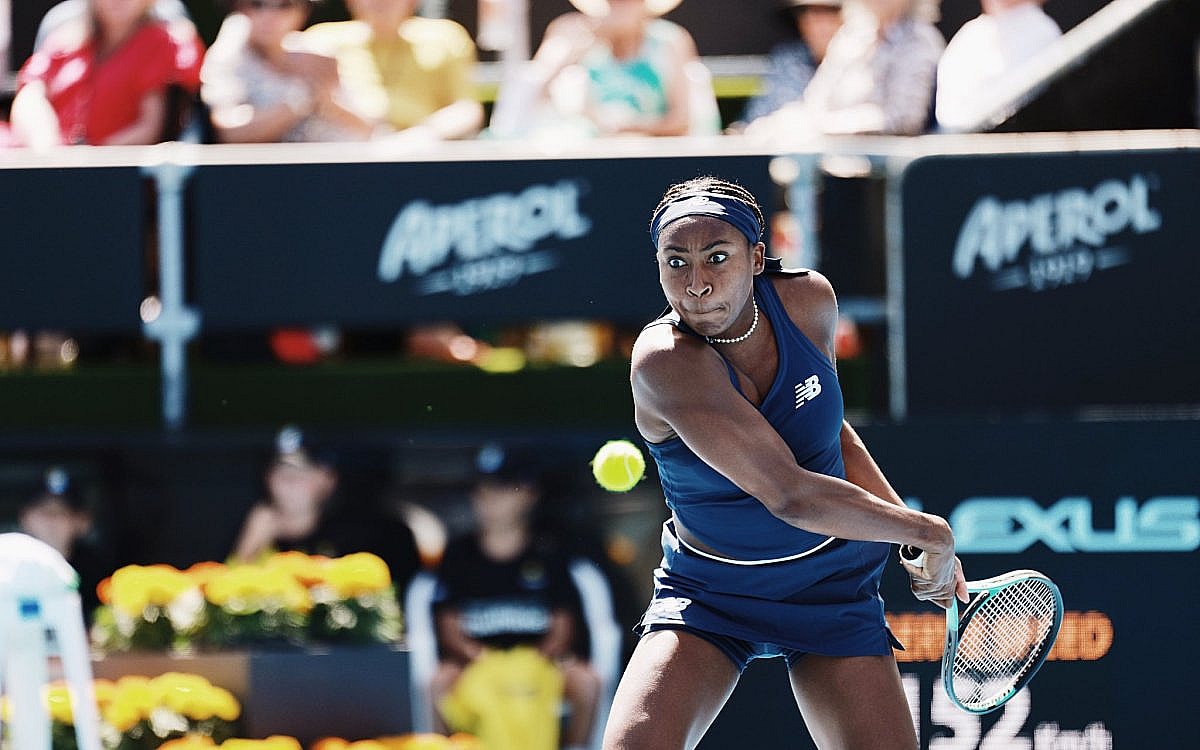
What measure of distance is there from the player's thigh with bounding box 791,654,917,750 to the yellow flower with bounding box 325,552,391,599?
210 centimetres

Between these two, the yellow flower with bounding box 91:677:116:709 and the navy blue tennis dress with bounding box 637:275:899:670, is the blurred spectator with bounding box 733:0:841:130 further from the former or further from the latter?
the navy blue tennis dress with bounding box 637:275:899:670

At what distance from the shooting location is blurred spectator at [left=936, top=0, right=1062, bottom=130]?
6363mm

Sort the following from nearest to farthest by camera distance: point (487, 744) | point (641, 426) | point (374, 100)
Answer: point (641, 426) → point (487, 744) → point (374, 100)

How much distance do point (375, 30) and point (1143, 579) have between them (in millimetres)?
3293

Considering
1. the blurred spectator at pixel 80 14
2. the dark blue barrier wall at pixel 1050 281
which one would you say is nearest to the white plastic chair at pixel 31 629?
the blurred spectator at pixel 80 14

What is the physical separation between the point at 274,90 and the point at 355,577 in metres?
1.85

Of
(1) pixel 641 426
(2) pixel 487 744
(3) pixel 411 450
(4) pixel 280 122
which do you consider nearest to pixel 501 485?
(3) pixel 411 450

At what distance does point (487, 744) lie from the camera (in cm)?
546

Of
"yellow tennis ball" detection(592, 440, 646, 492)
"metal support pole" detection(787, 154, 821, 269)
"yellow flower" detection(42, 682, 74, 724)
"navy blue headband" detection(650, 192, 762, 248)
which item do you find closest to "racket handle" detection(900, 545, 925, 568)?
"navy blue headband" detection(650, 192, 762, 248)

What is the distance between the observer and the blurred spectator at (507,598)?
5484mm

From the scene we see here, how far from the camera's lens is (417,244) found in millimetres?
5828

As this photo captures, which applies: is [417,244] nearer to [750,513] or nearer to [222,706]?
[222,706]

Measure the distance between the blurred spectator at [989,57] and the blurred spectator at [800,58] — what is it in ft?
2.09

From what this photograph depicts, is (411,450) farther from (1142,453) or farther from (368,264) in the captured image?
(1142,453)
